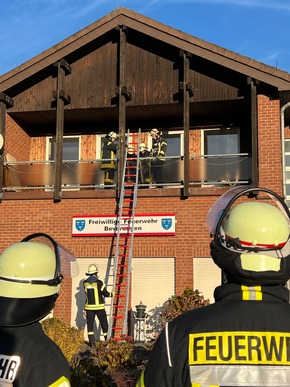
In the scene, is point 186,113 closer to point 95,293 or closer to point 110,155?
point 110,155

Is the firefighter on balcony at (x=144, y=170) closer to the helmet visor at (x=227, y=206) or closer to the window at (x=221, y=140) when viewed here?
the window at (x=221, y=140)

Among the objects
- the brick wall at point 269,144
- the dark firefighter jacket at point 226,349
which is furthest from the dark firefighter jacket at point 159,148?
the dark firefighter jacket at point 226,349

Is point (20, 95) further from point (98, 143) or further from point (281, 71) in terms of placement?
point (281, 71)

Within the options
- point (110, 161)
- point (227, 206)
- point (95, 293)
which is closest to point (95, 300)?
point (95, 293)

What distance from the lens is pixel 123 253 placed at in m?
13.2

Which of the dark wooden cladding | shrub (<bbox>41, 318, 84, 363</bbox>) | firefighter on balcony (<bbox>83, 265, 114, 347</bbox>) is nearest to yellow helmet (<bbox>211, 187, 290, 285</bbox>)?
shrub (<bbox>41, 318, 84, 363</bbox>)

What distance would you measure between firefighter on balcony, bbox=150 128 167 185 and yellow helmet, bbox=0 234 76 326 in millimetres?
11193

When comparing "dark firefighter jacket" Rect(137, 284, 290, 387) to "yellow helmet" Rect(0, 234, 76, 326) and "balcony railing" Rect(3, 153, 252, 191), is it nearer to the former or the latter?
"yellow helmet" Rect(0, 234, 76, 326)

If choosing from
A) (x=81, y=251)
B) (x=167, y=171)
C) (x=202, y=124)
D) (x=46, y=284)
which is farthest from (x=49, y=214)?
(x=46, y=284)

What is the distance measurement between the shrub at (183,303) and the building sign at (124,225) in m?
1.71

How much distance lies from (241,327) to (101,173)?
12.3 metres

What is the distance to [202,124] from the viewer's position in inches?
605

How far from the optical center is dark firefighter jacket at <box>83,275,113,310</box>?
1175 centimetres

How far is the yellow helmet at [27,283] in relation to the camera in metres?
2.42
